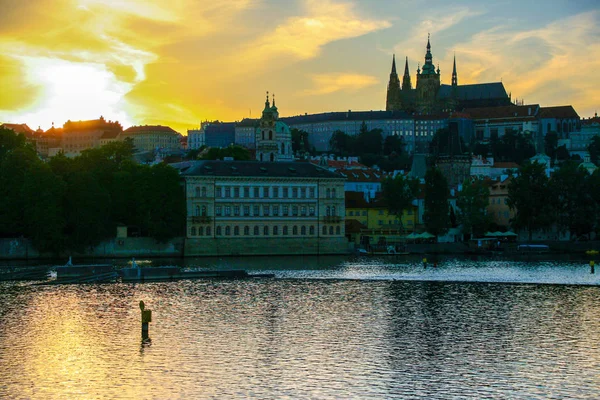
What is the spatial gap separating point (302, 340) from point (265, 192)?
66.2 metres

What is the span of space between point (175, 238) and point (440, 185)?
106 ft

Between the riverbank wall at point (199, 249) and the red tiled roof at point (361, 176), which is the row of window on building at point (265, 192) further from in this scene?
the red tiled roof at point (361, 176)

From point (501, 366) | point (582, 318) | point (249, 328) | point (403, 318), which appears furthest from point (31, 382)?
point (582, 318)

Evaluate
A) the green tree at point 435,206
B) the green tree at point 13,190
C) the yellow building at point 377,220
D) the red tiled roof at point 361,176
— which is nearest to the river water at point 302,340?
the green tree at point 13,190

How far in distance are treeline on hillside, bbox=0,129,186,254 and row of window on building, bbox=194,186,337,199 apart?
12.0 ft

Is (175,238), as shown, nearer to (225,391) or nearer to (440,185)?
(440,185)

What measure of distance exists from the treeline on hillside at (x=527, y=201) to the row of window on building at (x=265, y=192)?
15.0 m

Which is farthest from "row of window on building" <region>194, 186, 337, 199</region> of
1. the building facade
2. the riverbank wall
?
the riverbank wall

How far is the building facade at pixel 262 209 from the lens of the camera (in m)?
107

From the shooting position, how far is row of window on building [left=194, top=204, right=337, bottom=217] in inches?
4247

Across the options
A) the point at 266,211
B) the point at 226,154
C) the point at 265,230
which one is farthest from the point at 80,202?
the point at 226,154

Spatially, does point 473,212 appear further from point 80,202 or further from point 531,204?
point 80,202

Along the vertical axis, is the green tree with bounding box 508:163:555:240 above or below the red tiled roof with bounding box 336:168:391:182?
below

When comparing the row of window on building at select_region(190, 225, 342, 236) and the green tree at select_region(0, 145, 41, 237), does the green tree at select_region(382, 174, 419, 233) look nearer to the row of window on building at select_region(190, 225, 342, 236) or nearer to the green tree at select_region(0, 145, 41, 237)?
the row of window on building at select_region(190, 225, 342, 236)
